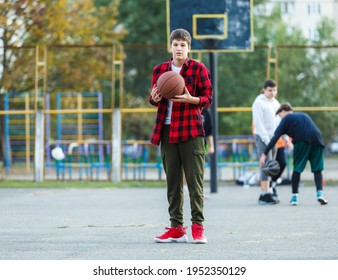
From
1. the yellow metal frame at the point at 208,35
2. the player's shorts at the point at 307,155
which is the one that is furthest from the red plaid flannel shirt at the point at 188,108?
the yellow metal frame at the point at 208,35

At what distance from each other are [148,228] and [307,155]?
429 centimetres

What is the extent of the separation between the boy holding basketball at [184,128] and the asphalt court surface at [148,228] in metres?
0.46

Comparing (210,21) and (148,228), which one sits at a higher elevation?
(210,21)

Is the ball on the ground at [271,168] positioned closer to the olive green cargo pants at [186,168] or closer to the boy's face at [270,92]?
the boy's face at [270,92]

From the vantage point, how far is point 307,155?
49.7 feet

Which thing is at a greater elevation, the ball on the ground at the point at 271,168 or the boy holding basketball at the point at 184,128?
the boy holding basketball at the point at 184,128

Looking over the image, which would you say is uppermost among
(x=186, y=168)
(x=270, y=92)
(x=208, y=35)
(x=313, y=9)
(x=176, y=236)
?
(x=313, y=9)

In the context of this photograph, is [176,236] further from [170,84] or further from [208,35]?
[208,35]

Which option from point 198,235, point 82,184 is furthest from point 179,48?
point 82,184

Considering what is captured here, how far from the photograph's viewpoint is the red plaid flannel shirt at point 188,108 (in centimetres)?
962

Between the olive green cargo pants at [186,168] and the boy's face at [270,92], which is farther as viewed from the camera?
the boy's face at [270,92]

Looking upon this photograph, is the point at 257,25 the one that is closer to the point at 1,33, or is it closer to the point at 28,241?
the point at 1,33

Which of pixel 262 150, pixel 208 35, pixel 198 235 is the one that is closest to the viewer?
pixel 198 235

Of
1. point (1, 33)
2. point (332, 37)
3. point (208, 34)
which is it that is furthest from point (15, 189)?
point (332, 37)
